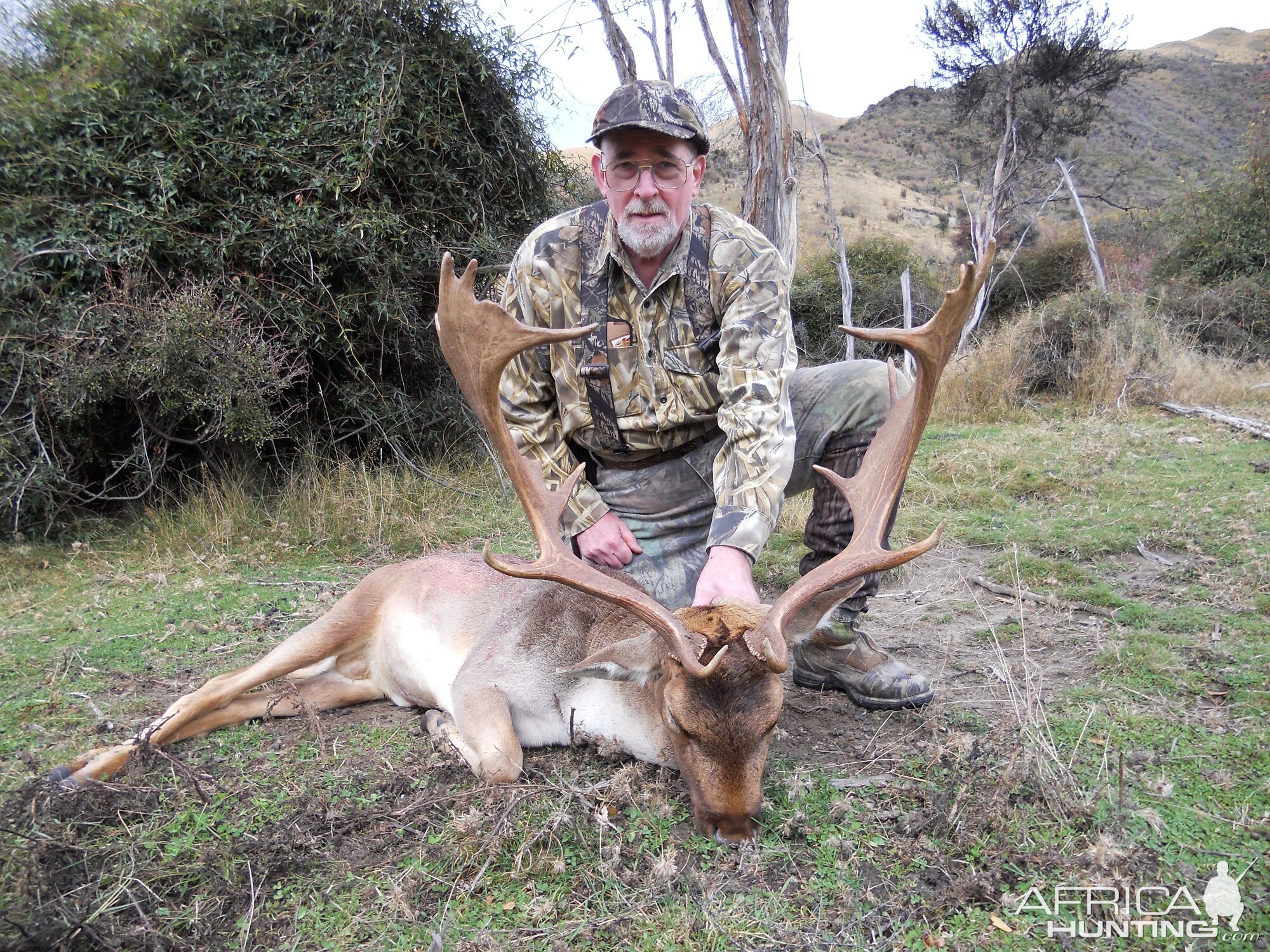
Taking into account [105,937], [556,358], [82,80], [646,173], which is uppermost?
[82,80]

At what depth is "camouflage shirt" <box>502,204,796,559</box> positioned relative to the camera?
399cm

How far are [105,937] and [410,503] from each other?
5.10m

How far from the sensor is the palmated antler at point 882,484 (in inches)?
114

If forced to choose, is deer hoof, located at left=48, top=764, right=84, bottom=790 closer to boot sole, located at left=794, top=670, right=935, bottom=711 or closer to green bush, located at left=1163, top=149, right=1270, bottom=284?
boot sole, located at left=794, top=670, right=935, bottom=711

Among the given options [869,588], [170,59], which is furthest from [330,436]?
[869,588]

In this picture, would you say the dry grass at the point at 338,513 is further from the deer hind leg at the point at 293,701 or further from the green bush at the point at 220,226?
the deer hind leg at the point at 293,701

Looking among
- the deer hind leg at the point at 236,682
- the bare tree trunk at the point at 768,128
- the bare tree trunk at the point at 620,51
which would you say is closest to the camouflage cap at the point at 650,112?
the deer hind leg at the point at 236,682

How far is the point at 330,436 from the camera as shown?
7.86 m

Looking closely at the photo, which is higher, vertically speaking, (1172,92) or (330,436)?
(1172,92)

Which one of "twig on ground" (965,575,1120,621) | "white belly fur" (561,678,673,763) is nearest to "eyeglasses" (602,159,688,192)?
"white belly fur" (561,678,673,763)

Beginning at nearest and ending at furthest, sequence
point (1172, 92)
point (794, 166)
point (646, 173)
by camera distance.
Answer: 1. point (646, 173)
2. point (794, 166)
3. point (1172, 92)

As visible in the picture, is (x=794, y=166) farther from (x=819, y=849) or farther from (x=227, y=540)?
(x=819, y=849)

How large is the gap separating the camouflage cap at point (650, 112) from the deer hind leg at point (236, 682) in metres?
2.73

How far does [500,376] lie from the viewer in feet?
10.9
